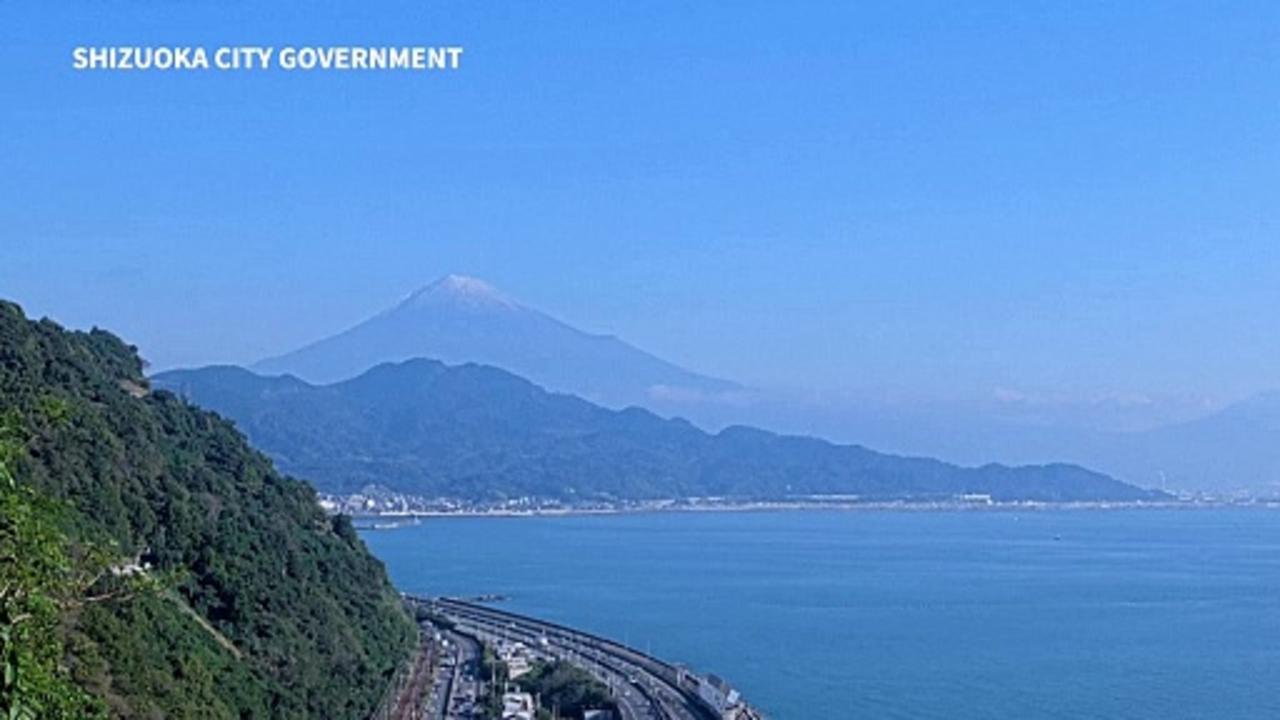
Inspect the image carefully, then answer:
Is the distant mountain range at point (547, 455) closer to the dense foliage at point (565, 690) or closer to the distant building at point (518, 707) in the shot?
the dense foliage at point (565, 690)

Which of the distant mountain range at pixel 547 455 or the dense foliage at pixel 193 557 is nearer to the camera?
the dense foliage at pixel 193 557

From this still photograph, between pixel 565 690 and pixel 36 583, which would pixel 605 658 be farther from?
pixel 36 583

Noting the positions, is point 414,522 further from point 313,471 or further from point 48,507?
point 48,507

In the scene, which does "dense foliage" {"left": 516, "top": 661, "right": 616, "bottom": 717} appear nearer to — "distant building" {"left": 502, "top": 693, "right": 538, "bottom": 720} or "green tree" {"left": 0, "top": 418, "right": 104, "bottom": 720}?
"distant building" {"left": 502, "top": 693, "right": 538, "bottom": 720}

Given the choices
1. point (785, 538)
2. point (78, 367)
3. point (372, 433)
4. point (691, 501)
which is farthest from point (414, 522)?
point (78, 367)

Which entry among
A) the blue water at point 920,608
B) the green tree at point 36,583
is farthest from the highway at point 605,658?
the green tree at point 36,583

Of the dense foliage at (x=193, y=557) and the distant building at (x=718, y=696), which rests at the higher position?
the dense foliage at (x=193, y=557)

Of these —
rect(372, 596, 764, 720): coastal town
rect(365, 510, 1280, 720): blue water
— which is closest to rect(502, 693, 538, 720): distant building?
rect(372, 596, 764, 720): coastal town

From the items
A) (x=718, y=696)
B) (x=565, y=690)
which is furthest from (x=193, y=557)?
(x=718, y=696)
